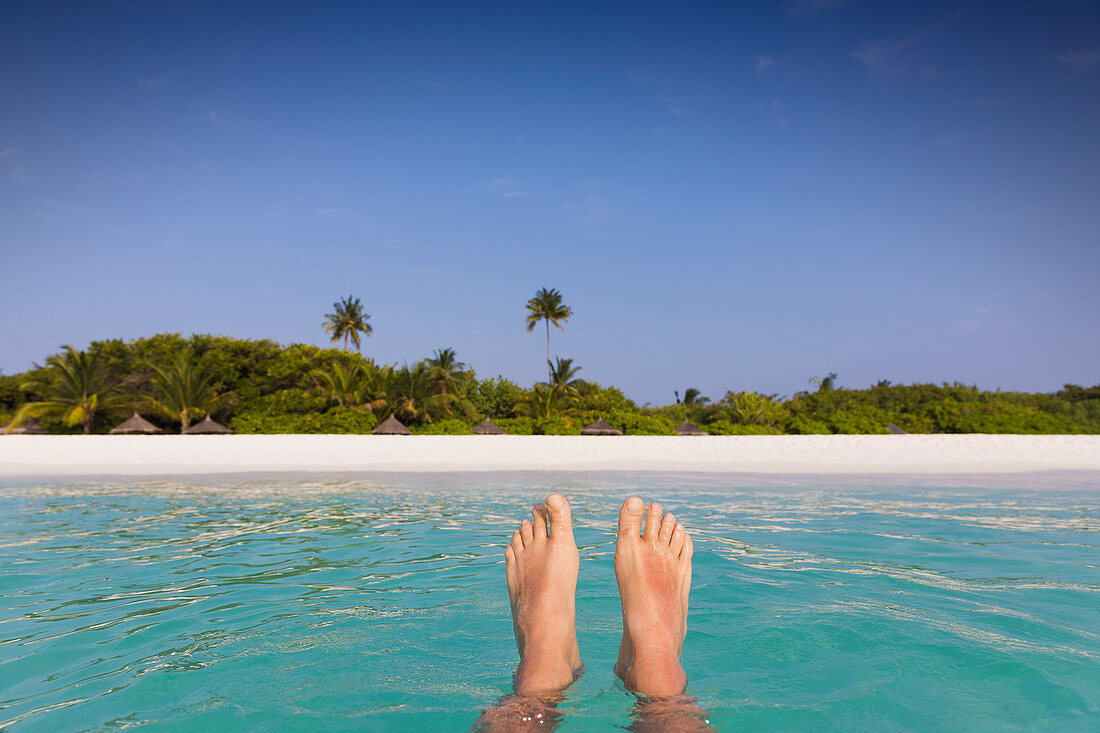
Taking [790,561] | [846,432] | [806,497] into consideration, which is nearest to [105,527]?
[790,561]

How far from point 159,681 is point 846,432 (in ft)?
67.6

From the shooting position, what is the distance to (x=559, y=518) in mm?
2312

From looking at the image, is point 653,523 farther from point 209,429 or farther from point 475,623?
point 209,429

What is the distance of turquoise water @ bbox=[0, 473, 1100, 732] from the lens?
1703 mm

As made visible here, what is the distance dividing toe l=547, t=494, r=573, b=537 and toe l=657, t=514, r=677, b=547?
34 centimetres

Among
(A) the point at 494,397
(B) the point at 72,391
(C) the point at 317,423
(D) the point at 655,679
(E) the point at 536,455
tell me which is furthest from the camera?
(A) the point at 494,397

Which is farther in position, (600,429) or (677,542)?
(600,429)

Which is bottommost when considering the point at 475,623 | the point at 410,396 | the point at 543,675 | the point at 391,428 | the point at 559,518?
the point at 475,623

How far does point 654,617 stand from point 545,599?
36cm

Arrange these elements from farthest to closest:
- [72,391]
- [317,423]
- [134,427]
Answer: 1. [72,391]
2. [317,423]
3. [134,427]

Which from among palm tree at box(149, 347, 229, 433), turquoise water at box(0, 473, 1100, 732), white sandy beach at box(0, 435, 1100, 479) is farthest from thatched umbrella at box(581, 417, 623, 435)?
turquoise water at box(0, 473, 1100, 732)

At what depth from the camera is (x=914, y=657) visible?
2045 mm

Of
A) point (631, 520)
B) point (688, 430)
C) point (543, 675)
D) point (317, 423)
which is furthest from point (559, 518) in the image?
point (688, 430)

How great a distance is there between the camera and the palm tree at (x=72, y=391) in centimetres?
1887
